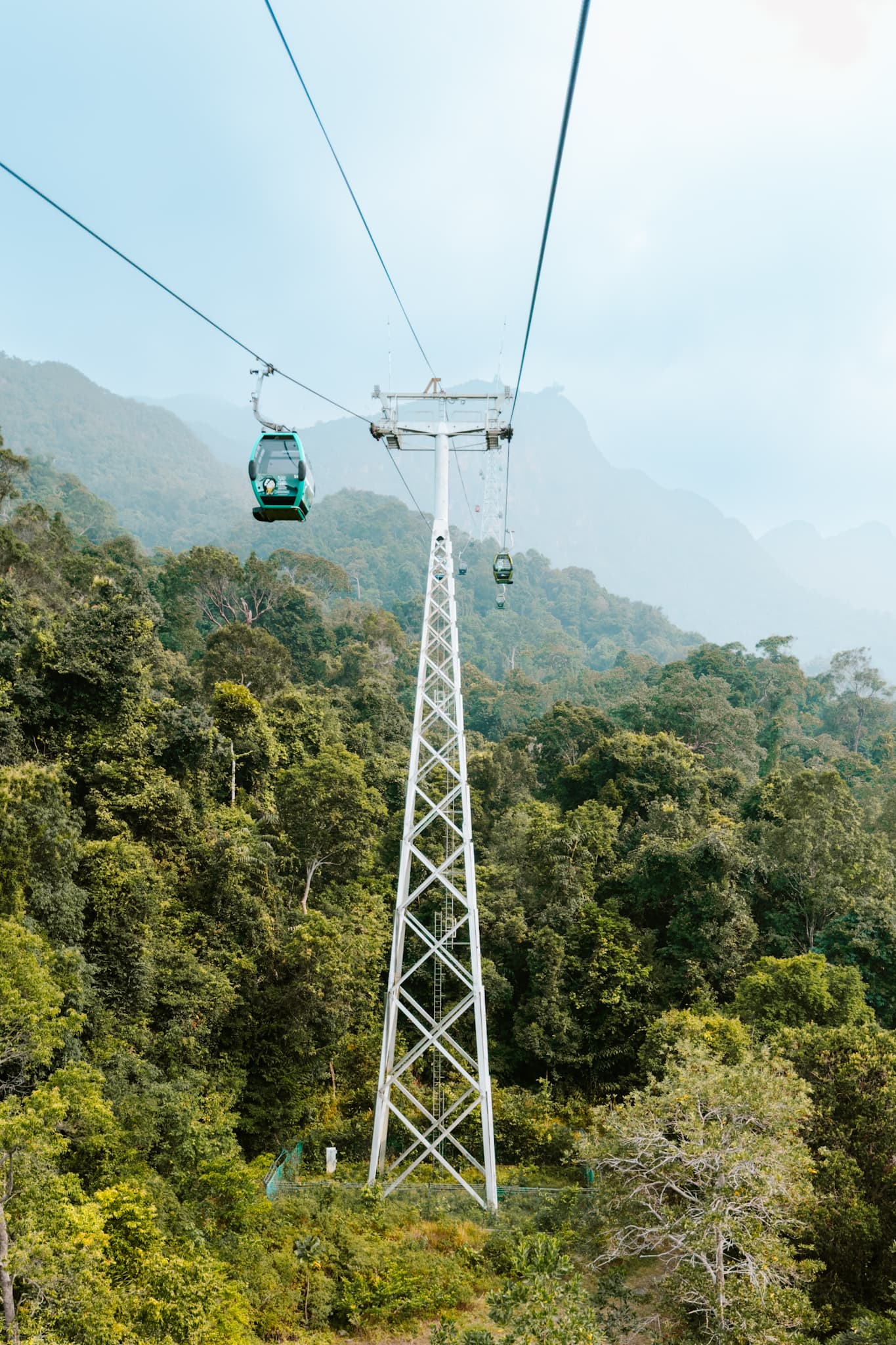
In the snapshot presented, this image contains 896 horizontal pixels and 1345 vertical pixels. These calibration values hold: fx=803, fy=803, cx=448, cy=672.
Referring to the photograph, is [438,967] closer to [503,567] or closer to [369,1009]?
[369,1009]

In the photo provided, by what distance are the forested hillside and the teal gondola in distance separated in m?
7.34

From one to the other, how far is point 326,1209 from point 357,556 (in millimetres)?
82862

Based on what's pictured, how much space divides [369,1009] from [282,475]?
15.0m

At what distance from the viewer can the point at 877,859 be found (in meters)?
22.6

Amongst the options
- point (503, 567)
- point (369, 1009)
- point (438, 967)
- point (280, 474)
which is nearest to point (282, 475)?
point (280, 474)

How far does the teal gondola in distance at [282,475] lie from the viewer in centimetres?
914

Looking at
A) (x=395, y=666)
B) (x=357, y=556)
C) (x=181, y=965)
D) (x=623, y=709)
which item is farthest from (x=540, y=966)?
(x=357, y=556)

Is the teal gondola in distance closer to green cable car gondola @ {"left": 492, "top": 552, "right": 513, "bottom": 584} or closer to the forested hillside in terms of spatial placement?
green cable car gondola @ {"left": 492, "top": 552, "right": 513, "bottom": 584}

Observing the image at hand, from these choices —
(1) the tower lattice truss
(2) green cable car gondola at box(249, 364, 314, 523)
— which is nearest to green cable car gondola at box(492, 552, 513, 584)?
(1) the tower lattice truss

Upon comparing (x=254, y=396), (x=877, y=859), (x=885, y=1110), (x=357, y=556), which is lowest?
(x=885, y=1110)

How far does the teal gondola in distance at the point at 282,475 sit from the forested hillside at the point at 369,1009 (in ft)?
24.1

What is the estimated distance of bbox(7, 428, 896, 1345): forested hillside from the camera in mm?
9508

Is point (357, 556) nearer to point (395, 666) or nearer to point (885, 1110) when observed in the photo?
point (395, 666)

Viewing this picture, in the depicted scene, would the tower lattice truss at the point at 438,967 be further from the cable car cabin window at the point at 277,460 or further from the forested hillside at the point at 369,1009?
the cable car cabin window at the point at 277,460
